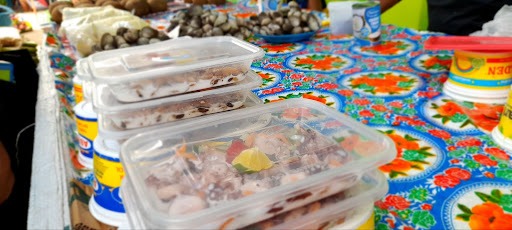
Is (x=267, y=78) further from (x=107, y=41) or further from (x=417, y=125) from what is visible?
(x=107, y=41)

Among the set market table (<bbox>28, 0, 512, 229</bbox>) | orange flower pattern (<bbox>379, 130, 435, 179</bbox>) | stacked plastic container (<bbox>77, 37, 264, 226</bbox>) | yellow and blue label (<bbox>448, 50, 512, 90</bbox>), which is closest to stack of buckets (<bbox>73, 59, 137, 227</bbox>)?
stacked plastic container (<bbox>77, 37, 264, 226</bbox>)

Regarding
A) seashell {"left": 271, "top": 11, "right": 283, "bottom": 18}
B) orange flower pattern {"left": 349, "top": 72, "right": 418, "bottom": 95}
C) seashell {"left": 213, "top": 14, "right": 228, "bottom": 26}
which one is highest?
seashell {"left": 213, "top": 14, "right": 228, "bottom": 26}

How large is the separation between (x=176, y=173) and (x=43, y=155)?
74 centimetres

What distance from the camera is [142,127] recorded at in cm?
55

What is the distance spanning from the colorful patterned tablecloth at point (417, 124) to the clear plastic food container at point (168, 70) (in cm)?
5

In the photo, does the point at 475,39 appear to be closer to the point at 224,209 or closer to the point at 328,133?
the point at 328,133

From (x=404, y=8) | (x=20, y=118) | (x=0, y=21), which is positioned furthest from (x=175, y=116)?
(x=404, y=8)

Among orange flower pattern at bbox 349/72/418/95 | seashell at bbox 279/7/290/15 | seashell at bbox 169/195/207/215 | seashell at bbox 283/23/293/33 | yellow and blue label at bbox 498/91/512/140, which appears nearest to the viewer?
seashell at bbox 169/195/207/215

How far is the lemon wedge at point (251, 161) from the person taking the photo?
0.42m

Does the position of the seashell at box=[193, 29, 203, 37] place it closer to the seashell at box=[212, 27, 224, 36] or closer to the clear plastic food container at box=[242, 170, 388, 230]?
the seashell at box=[212, 27, 224, 36]

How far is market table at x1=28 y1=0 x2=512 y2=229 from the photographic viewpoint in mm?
600

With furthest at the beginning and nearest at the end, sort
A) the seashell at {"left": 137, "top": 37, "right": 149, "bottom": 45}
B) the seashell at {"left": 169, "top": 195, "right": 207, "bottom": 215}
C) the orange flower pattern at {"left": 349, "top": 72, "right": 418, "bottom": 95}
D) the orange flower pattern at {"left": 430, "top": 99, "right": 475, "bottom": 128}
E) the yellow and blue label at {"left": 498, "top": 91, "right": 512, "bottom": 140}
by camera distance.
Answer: the seashell at {"left": 137, "top": 37, "right": 149, "bottom": 45} < the orange flower pattern at {"left": 349, "top": 72, "right": 418, "bottom": 95} < the orange flower pattern at {"left": 430, "top": 99, "right": 475, "bottom": 128} < the yellow and blue label at {"left": 498, "top": 91, "right": 512, "bottom": 140} < the seashell at {"left": 169, "top": 195, "right": 207, "bottom": 215}

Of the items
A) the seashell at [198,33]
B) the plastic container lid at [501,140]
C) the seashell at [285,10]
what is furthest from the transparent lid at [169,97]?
the seashell at [285,10]

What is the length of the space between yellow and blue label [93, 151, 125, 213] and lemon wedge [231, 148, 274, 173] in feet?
0.82
